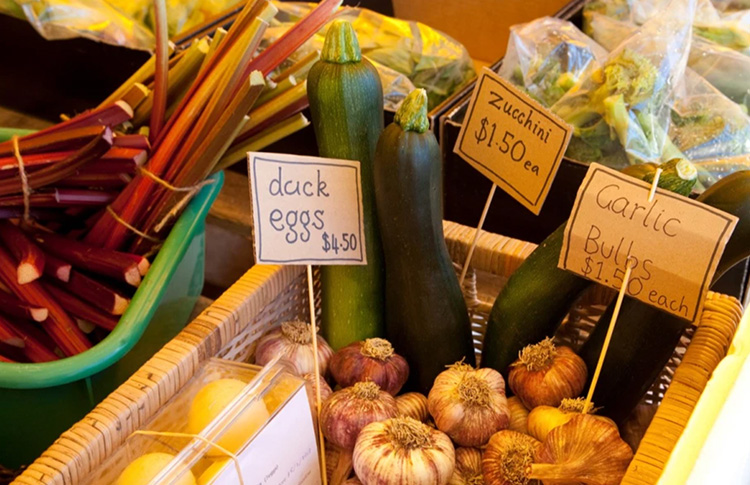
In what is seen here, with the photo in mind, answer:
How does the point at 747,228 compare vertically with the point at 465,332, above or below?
above

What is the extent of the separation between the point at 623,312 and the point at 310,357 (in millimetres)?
388

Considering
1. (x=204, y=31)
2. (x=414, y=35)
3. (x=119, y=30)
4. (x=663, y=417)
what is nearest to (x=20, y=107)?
(x=119, y=30)

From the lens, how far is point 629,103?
4.25 ft

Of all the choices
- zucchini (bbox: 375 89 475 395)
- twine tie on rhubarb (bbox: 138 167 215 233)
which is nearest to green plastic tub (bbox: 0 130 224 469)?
twine tie on rhubarb (bbox: 138 167 215 233)

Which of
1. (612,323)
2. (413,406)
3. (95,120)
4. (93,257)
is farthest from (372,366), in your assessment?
(95,120)

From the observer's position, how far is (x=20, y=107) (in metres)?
2.01

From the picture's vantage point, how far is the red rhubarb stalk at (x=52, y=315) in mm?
1107

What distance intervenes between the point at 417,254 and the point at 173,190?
0.45 metres

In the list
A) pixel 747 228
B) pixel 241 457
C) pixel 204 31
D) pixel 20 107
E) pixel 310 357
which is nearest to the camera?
pixel 241 457

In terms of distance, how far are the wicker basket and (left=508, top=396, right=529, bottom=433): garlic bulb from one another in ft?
0.45

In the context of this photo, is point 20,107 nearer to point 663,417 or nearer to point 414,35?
point 414,35

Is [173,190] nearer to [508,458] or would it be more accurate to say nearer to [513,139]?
[513,139]

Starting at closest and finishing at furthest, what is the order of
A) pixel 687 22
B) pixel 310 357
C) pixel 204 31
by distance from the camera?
pixel 310 357 → pixel 687 22 → pixel 204 31

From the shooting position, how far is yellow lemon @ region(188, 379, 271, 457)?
71 centimetres
